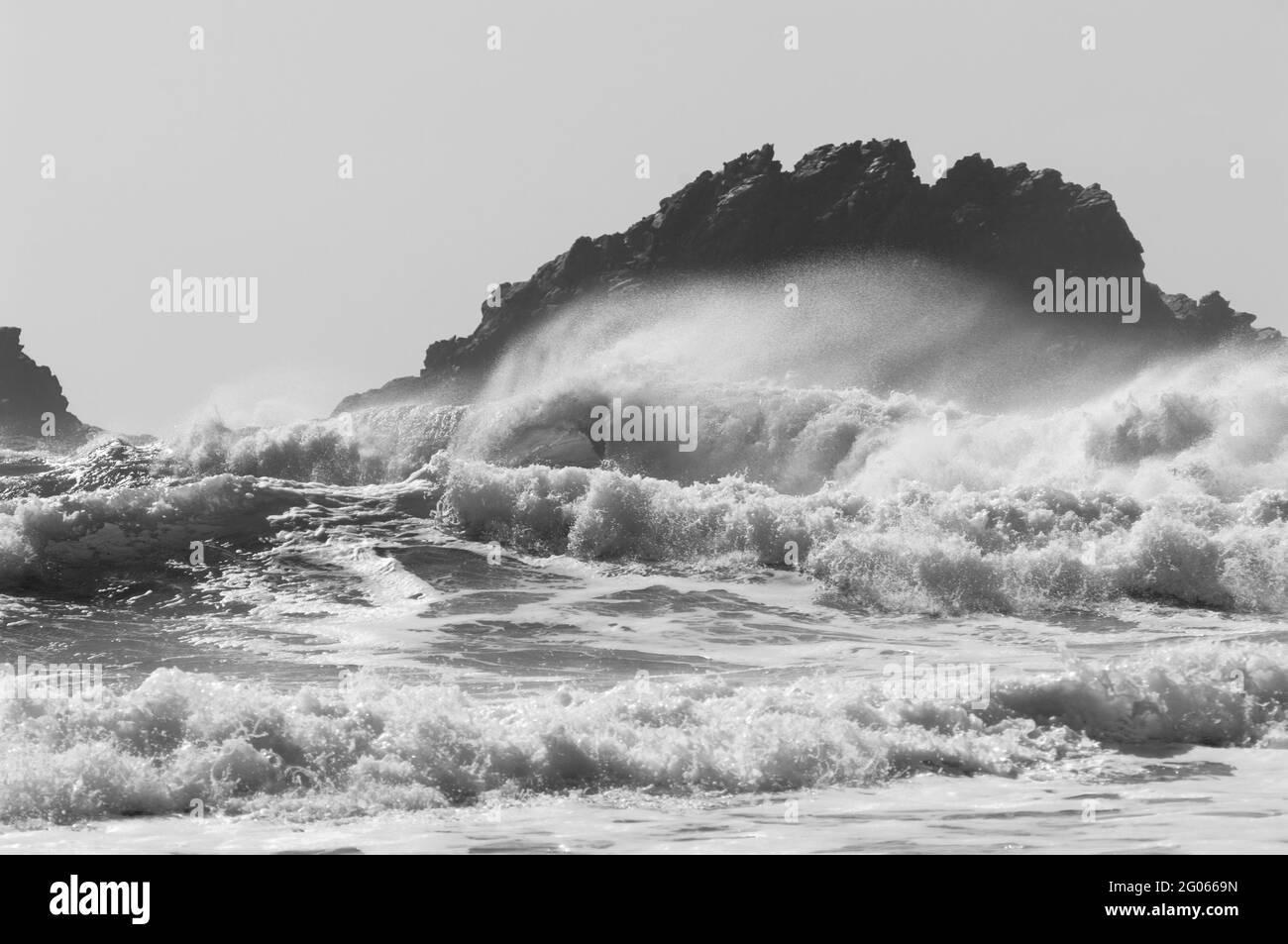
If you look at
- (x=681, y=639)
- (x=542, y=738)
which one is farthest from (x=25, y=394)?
(x=542, y=738)

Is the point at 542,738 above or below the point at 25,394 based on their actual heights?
below

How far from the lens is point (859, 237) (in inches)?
3684

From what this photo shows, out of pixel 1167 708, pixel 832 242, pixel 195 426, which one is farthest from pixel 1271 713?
pixel 832 242

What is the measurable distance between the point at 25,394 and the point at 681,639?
92.4 m

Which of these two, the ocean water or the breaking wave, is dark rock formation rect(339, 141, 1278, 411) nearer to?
the ocean water

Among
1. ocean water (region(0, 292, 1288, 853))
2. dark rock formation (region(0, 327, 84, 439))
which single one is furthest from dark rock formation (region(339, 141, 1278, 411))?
ocean water (region(0, 292, 1288, 853))

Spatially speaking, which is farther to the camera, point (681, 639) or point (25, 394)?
point (25, 394)

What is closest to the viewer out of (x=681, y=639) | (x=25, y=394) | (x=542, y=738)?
(x=542, y=738)

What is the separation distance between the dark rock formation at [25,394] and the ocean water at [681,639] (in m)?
69.7

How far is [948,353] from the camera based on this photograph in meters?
76.6

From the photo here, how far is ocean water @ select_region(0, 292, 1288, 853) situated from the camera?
8.04 meters

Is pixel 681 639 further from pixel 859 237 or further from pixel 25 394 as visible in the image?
pixel 25 394

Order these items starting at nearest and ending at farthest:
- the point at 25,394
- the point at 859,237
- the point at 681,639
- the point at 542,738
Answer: the point at 542,738
the point at 681,639
the point at 859,237
the point at 25,394
